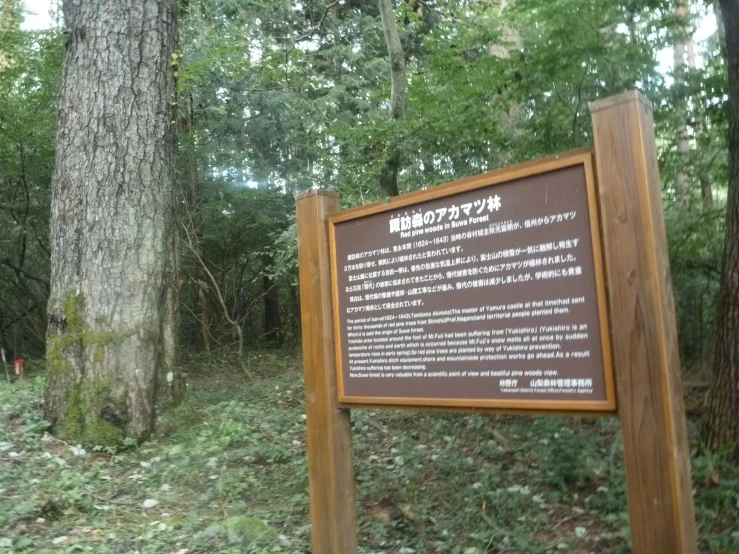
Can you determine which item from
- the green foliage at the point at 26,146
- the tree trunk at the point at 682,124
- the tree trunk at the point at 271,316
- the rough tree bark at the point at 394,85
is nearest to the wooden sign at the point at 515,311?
the rough tree bark at the point at 394,85

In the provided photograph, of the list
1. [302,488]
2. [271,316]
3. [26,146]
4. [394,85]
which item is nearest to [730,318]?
[302,488]

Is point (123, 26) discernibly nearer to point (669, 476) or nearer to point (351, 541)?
point (351, 541)

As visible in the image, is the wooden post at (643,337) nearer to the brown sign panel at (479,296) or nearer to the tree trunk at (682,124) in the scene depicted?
the brown sign panel at (479,296)

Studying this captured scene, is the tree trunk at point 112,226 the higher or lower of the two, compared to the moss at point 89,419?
higher

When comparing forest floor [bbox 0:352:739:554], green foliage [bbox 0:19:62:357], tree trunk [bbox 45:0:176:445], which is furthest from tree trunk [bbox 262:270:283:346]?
tree trunk [bbox 45:0:176:445]

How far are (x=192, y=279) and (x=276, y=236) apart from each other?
1.93m

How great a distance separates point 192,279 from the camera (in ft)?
41.8

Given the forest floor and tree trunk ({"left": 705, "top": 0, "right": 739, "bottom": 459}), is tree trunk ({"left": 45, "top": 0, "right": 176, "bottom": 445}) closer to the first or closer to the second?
the forest floor

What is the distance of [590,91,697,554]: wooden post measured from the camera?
2.41m

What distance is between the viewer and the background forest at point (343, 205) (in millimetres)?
4434

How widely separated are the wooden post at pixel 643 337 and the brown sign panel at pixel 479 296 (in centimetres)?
8

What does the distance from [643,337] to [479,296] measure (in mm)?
758

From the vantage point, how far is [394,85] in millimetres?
8672

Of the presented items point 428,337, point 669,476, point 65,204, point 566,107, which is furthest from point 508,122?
point 669,476
